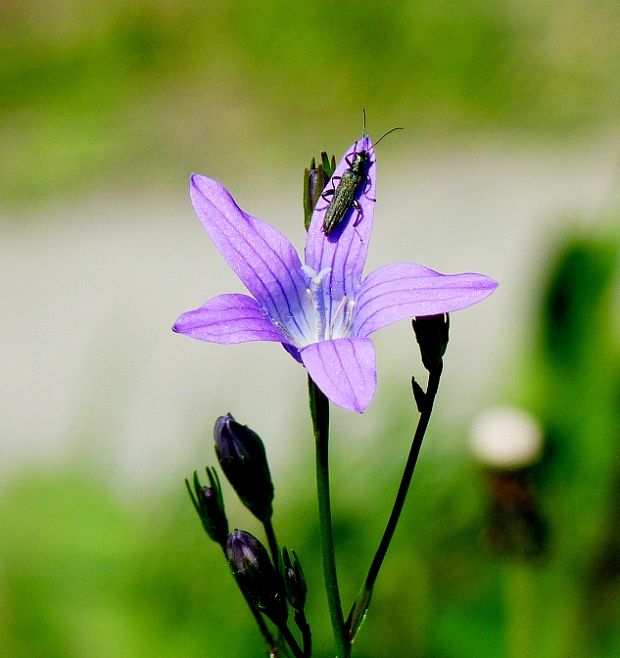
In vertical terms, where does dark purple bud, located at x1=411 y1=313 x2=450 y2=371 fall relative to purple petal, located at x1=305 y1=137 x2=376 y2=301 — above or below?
below

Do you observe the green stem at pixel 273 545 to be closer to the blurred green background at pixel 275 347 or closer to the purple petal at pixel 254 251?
the purple petal at pixel 254 251

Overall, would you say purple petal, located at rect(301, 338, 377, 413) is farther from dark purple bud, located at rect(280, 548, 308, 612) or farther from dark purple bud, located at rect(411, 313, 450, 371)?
dark purple bud, located at rect(280, 548, 308, 612)

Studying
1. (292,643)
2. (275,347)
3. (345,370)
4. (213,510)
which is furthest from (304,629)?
(275,347)

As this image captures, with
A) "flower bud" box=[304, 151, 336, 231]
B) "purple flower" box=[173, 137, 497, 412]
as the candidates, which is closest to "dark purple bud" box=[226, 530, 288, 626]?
"purple flower" box=[173, 137, 497, 412]

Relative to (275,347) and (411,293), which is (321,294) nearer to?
(411,293)

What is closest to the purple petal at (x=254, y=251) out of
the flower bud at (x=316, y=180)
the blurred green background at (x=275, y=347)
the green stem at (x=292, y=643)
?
the flower bud at (x=316, y=180)

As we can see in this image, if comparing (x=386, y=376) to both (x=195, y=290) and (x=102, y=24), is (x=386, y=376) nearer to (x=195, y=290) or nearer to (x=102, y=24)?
(x=195, y=290)
